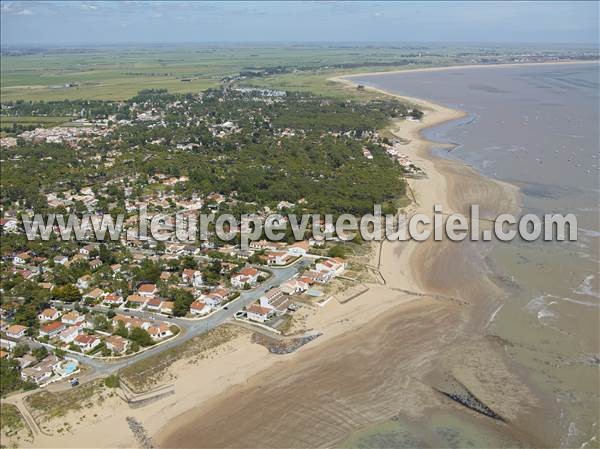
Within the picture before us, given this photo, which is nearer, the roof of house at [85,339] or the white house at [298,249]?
the roof of house at [85,339]

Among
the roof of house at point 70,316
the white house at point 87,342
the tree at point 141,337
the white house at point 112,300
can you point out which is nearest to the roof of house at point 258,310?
the tree at point 141,337

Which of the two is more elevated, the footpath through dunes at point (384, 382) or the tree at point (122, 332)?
the tree at point (122, 332)

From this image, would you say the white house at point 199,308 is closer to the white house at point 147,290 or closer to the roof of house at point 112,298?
the white house at point 147,290

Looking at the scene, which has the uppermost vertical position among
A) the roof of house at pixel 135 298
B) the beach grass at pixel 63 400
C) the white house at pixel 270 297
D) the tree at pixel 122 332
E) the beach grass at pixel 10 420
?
the white house at pixel 270 297

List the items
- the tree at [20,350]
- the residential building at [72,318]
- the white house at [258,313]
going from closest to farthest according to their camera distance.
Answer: the tree at [20,350]
the residential building at [72,318]
the white house at [258,313]

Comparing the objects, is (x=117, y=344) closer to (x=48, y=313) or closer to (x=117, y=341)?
(x=117, y=341)

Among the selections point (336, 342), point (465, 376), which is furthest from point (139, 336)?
point (465, 376)

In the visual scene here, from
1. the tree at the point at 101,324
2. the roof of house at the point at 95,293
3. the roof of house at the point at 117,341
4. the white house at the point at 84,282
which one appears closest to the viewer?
the roof of house at the point at 117,341

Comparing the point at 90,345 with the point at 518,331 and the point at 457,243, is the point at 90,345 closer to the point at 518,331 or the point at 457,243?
the point at 518,331
